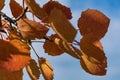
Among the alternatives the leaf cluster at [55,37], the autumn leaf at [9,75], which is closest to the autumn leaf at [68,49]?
the leaf cluster at [55,37]

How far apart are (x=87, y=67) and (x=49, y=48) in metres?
0.14

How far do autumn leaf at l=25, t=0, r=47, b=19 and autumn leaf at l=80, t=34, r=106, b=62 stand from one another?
73 mm

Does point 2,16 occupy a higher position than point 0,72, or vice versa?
point 2,16

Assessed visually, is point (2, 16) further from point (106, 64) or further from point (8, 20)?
point (106, 64)

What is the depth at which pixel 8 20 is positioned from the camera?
61 centimetres

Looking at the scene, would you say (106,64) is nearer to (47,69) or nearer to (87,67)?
(87,67)

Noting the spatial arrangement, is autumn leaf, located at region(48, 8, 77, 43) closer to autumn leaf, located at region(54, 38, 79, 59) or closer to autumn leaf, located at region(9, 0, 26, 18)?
autumn leaf, located at region(54, 38, 79, 59)

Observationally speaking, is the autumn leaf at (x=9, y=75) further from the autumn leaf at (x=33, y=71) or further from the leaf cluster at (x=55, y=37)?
the autumn leaf at (x=33, y=71)

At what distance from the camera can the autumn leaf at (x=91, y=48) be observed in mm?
515

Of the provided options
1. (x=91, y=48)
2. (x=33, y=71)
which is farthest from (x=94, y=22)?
(x=33, y=71)

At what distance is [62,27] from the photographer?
1.63 feet

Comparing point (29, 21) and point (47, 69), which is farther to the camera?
point (47, 69)

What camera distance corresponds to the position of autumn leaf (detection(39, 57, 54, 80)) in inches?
25.2

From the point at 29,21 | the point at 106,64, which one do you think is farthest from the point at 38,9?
the point at 106,64
